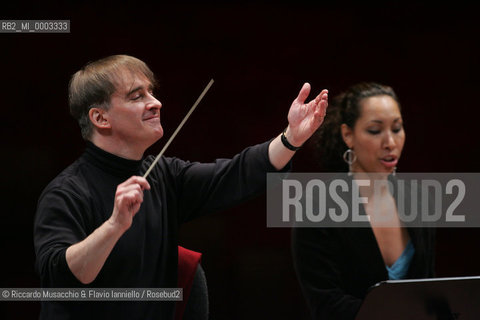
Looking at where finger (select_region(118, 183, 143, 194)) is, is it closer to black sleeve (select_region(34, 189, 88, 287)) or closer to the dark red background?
black sleeve (select_region(34, 189, 88, 287))

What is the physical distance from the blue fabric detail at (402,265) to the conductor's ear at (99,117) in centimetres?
97

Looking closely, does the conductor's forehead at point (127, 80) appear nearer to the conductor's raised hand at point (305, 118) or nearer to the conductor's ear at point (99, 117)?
the conductor's ear at point (99, 117)

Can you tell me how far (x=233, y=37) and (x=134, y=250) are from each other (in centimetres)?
115

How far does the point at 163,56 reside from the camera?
220cm

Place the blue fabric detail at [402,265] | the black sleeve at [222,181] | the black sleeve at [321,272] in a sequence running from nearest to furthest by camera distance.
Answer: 1. the black sleeve at [222,181]
2. the black sleeve at [321,272]
3. the blue fabric detail at [402,265]

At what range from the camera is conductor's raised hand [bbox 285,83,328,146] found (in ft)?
4.36

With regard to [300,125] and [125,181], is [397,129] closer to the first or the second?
[300,125]

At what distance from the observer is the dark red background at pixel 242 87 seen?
2.05m

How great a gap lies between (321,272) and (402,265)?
0.87ft

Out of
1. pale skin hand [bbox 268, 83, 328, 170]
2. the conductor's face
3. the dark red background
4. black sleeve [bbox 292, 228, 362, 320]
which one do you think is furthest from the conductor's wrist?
the dark red background

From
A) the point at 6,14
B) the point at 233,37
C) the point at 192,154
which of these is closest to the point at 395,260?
the point at 192,154

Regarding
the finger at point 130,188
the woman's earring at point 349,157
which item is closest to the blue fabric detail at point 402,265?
the woman's earring at point 349,157

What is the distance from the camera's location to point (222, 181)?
1439 mm

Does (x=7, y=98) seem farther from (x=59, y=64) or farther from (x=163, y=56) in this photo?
(x=163, y=56)
